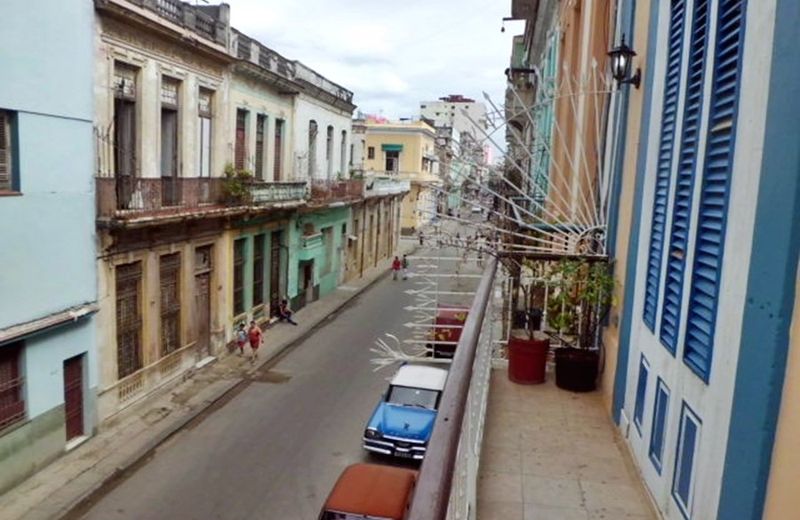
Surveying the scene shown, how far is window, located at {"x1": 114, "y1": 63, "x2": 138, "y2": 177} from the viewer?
45.1 ft

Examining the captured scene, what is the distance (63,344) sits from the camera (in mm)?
12039

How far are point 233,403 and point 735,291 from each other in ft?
44.5

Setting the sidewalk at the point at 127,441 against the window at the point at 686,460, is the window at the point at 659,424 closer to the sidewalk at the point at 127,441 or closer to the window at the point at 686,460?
the window at the point at 686,460

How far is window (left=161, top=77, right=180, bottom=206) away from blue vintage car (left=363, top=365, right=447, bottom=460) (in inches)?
266

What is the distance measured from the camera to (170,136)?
1630 centimetres

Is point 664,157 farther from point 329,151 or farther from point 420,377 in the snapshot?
point 329,151

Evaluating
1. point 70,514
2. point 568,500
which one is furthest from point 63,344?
point 568,500

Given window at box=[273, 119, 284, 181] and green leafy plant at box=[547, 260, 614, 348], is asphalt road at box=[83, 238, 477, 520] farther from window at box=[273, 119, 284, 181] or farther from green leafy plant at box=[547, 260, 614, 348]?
window at box=[273, 119, 284, 181]

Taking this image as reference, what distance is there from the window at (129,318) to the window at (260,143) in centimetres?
759

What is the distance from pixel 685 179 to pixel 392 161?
46.4 m

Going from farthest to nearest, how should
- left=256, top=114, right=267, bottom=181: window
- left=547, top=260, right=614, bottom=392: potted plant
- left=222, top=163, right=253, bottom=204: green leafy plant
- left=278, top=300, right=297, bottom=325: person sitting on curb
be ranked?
left=278, top=300, right=297, bottom=325: person sitting on curb
left=256, top=114, right=267, bottom=181: window
left=222, top=163, right=253, bottom=204: green leafy plant
left=547, top=260, right=614, bottom=392: potted plant

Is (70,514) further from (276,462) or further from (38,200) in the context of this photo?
(38,200)

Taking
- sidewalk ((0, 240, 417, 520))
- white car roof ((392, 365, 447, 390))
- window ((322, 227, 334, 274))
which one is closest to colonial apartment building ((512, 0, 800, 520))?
white car roof ((392, 365, 447, 390))

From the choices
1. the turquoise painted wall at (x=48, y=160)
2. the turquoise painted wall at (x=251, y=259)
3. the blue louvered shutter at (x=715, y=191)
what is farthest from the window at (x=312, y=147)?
the blue louvered shutter at (x=715, y=191)
